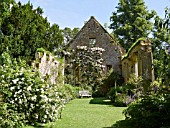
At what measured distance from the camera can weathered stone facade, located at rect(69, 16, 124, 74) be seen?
23875 millimetres

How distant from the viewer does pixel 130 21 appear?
3081cm

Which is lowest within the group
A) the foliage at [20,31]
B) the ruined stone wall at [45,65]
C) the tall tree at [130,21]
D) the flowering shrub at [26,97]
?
the flowering shrub at [26,97]

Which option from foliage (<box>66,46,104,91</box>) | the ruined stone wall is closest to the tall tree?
foliage (<box>66,46,104,91</box>)

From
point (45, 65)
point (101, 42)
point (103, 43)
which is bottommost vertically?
point (45, 65)

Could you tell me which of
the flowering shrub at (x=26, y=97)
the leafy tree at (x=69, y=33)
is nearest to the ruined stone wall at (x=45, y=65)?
the flowering shrub at (x=26, y=97)

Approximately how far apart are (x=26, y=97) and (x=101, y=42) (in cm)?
1749

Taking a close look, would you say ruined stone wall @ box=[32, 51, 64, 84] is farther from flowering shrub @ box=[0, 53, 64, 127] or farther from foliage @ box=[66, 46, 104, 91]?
foliage @ box=[66, 46, 104, 91]

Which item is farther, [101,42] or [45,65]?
[101,42]

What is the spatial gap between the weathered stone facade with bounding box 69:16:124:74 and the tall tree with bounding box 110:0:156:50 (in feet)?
18.9

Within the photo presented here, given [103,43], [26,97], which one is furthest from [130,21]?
[26,97]

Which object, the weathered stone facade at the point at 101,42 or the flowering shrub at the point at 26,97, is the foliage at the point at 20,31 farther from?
the weathered stone facade at the point at 101,42

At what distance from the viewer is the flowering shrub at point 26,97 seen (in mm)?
7047

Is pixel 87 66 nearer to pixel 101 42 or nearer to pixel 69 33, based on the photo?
pixel 101 42

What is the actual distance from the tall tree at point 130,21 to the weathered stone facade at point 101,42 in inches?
227
